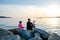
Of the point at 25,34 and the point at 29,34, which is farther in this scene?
the point at 29,34

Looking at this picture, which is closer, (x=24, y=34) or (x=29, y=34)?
(x=24, y=34)

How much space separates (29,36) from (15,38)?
2486 mm

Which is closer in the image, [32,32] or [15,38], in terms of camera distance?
[15,38]

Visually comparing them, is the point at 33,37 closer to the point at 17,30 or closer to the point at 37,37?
the point at 37,37

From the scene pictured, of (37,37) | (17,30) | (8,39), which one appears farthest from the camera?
(17,30)

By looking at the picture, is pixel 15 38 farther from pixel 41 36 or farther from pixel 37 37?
pixel 41 36

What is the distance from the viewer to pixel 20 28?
17.7m

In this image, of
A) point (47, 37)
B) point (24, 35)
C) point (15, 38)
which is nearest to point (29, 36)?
point (24, 35)

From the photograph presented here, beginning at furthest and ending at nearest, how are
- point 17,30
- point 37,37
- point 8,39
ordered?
point 17,30
point 37,37
point 8,39

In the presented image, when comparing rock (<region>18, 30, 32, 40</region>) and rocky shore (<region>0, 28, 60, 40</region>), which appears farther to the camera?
rock (<region>18, 30, 32, 40</region>)

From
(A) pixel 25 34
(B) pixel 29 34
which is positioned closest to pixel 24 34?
(A) pixel 25 34

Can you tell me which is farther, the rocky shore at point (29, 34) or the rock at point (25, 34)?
the rock at point (25, 34)

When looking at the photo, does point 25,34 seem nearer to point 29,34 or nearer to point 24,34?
point 24,34

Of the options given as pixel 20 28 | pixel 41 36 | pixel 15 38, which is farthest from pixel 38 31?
pixel 15 38
